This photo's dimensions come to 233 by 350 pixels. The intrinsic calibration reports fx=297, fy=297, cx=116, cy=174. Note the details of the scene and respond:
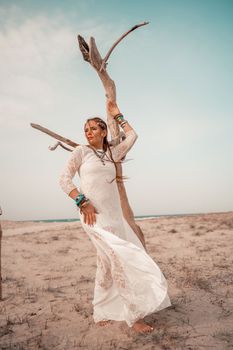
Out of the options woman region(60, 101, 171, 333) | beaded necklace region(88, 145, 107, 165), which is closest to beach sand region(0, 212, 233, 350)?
woman region(60, 101, 171, 333)

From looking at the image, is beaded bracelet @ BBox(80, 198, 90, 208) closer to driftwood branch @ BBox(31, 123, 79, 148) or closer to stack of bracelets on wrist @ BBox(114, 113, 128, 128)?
stack of bracelets on wrist @ BBox(114, 113, 128, 128)

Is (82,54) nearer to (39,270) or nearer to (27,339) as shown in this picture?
(27,339)

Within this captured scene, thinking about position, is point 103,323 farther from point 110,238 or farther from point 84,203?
point 84,203

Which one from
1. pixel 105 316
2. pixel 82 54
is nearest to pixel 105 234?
pixel 105 316

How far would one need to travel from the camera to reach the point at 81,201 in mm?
3312

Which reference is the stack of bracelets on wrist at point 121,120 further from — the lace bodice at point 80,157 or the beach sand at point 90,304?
the beach sand at point 90,304

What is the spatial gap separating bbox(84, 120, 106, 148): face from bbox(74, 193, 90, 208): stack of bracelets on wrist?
0.78 metres

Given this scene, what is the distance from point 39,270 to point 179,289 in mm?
3806

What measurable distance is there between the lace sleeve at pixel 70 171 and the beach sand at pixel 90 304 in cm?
175

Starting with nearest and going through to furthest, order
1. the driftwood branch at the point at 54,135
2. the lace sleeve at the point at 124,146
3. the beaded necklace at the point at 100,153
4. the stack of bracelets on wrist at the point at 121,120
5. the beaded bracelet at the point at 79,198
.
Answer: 1. the beaded bracelet at the point at 79,198
2. the beaded necklace at the point at 100,153
3. the lace sleeve at the point at 124,146
4. the stack of bracelets on wrist at the point at 121,120
5. the driftwood branch at the point at 54,135

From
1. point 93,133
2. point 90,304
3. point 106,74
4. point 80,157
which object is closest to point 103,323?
point 90,304

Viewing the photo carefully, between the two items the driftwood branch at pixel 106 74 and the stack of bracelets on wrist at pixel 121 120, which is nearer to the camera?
the stack of bracelets on wrist at pixel 121 120

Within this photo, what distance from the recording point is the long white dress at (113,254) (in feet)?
10.3

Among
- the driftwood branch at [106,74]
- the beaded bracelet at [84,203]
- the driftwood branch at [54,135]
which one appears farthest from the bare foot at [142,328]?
the driftwood branch at [54,135]
